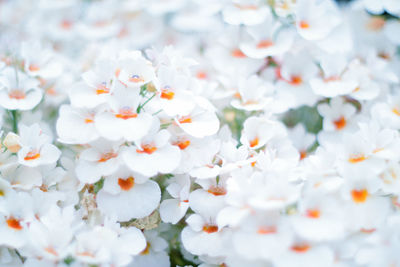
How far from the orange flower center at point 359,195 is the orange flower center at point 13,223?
0.60 metres

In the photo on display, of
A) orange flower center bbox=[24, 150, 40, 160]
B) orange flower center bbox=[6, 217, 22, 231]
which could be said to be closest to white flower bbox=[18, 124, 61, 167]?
orange flower center bbox=[24, 150, 40, 160]

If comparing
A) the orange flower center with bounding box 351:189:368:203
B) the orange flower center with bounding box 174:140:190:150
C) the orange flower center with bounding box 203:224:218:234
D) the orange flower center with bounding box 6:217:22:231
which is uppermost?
the orange flower center with bounding box 351:189:368:203

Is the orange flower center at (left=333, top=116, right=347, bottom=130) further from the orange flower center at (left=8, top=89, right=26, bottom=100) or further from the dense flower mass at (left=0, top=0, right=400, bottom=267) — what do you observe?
the orange flower center at (left=8, top=89, right=26, bottom=100)

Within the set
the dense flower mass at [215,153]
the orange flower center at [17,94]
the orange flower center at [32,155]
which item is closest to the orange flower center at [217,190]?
the dense flower mass at [215,153]

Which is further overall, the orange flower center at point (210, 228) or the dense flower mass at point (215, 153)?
the orange flower center at point (210, 228)

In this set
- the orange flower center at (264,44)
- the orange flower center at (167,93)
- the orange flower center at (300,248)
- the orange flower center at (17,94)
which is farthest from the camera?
the orange flower center at (264,44)

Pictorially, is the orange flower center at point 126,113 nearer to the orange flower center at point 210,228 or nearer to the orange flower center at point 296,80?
the orange flower center at point 210,228

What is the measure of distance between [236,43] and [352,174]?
55 centimetres

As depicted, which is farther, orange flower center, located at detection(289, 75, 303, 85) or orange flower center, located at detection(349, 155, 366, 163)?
orange flower center, located at detection(289, 75, 303, 85)

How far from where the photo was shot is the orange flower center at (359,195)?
0.85m

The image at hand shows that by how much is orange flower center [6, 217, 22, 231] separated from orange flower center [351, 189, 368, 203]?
1.96 ft

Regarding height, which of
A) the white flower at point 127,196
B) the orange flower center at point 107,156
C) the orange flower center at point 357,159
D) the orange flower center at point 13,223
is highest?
the orange flower center at point 357,159

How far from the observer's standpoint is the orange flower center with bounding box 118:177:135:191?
919 millimetres

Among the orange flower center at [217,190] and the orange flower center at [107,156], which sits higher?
the orange flower center at [107,156]
